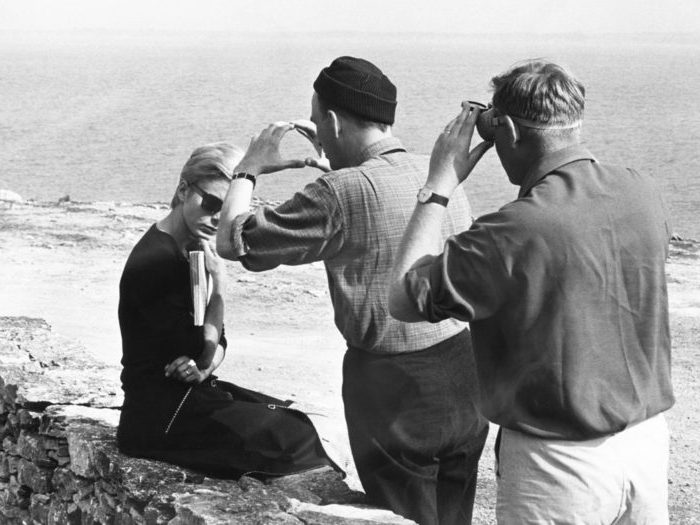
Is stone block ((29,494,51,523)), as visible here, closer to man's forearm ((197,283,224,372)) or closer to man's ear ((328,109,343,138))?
man's forearm ((197,283,224,372))

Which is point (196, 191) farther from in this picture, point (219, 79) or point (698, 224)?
point (219, 79)

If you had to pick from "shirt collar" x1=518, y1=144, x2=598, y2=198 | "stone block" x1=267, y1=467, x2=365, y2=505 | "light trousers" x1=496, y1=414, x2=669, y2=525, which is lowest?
"stone block" x1=267, y1=467, x2=365, y2=505

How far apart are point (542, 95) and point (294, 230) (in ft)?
2.79

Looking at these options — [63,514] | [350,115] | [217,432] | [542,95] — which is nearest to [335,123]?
[350,115]

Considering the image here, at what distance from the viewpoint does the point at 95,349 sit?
30.0ft

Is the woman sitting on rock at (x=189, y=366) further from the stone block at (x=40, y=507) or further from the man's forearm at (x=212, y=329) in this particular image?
the stone block at (x=40, y=507)

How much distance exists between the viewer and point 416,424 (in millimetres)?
3367

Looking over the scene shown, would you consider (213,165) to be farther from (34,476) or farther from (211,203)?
(34,476)

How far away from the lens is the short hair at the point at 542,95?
274 cm

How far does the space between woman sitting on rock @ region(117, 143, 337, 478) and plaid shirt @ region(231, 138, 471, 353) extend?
613 mm

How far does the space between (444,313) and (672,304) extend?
8.81 m

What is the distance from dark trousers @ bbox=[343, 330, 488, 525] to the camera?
3.37m

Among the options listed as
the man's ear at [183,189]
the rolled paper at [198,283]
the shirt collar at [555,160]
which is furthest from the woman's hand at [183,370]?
the shirt collar at [555,160]

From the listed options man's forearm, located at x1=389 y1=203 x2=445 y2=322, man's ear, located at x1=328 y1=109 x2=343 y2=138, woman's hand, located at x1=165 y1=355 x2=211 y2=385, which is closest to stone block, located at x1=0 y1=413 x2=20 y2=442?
woman's hand, located at x1=165 y1=355 x2=211 y2=385
